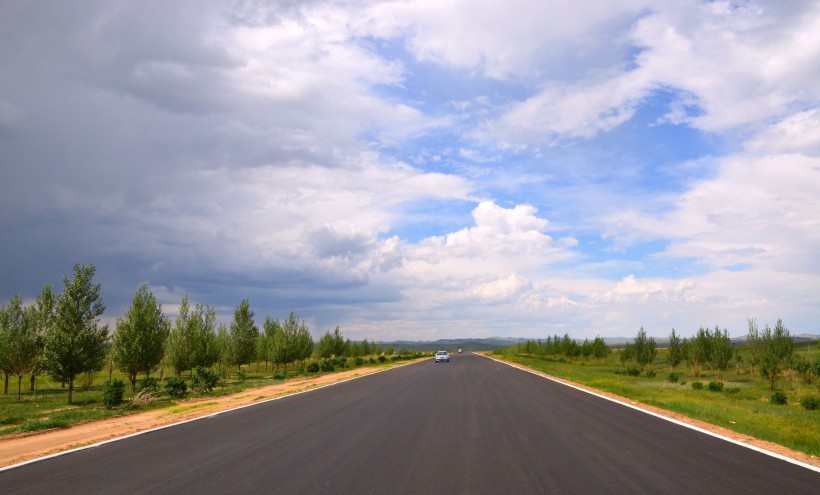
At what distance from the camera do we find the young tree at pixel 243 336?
176ft

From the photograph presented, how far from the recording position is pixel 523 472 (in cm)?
730

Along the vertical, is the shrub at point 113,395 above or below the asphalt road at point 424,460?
below

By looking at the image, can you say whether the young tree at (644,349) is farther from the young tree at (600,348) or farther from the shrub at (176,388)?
the shrub at (176,388)

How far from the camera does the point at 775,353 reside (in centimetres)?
3694

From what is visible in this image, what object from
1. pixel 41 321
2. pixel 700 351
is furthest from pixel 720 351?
Answer: pixel 41 321

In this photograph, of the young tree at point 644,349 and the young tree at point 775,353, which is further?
the young tree at point 644,349

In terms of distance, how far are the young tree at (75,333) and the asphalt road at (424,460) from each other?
16132mm

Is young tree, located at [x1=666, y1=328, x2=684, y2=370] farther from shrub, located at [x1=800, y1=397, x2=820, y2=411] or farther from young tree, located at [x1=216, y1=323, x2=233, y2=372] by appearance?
young tree, located at [x1=216, y1=323, x2=233, y2=372]

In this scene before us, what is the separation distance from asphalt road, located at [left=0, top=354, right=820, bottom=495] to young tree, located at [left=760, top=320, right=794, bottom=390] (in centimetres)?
3015

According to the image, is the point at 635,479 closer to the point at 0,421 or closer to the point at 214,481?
the point at 214,481

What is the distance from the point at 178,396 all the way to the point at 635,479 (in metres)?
23.8

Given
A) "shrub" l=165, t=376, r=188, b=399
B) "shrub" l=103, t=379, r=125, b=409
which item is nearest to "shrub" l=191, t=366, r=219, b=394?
"shrub" l=165, t=376, r=188, b=399

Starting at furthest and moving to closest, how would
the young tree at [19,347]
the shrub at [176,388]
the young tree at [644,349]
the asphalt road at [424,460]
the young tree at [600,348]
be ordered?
1. the young tree at [600,348]
2. the young tree at [644,349]
3. the young tree at [19,347]
4. the shrub at [176,388]
5. the asphalt road at [424,460]

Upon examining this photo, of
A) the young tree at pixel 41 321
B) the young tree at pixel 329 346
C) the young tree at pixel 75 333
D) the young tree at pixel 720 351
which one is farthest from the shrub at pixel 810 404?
the young tree at pixel 329 346
